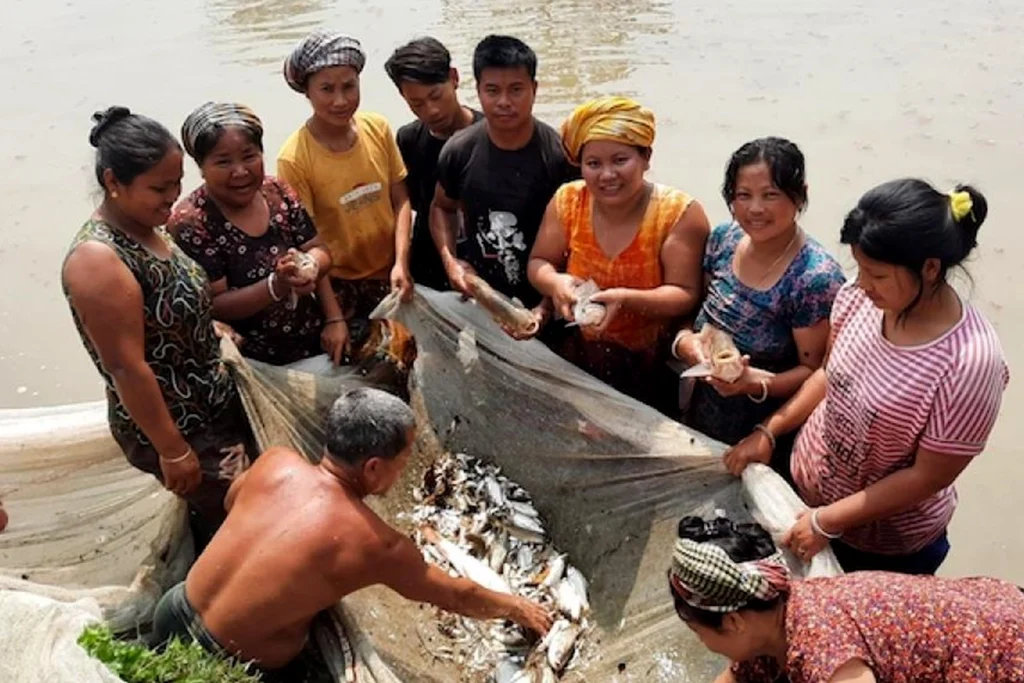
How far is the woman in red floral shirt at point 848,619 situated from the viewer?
190cm

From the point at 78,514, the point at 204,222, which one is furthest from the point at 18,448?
the point at 204,222

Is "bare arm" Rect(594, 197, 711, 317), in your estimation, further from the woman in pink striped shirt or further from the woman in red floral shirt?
the woman in red floral shirt

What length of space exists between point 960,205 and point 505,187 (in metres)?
1.81

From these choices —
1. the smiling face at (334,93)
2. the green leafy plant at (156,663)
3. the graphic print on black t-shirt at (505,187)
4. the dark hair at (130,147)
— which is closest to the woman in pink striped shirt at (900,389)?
the graphic print on black t-shirt at (505,187)

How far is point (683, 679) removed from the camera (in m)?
2.85

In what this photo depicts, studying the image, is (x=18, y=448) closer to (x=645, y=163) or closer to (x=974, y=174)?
(x=645, y=163)

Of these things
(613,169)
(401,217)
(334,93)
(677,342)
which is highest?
(334,93)

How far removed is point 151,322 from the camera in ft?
9.32

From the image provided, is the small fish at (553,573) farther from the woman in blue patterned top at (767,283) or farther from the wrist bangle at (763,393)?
the wrist bangle at (763,393)

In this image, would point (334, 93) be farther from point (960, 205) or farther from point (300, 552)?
point (960, 205)

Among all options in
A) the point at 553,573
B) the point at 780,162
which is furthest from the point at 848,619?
the point at 553,573

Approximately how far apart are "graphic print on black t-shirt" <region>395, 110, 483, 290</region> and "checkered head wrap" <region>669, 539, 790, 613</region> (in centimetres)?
250

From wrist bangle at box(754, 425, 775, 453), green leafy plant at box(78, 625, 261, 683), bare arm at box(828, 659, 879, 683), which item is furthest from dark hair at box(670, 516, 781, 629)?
green leafy plant at box(78, 625, 261, 683)

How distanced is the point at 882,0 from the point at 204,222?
10699 mm
